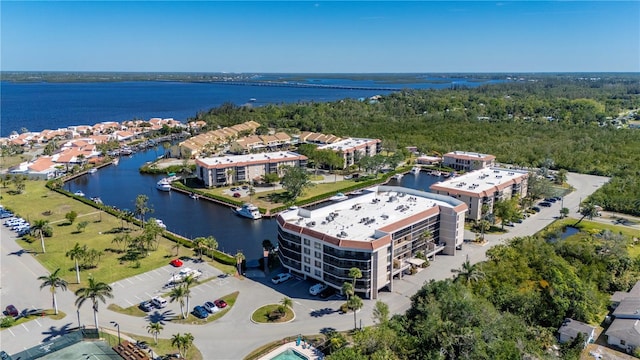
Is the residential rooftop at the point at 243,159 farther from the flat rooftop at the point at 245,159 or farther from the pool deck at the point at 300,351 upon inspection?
the pool deck at the point at 300,351

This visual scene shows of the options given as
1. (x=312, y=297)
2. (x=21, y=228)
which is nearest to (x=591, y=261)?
(x=312, y=297)

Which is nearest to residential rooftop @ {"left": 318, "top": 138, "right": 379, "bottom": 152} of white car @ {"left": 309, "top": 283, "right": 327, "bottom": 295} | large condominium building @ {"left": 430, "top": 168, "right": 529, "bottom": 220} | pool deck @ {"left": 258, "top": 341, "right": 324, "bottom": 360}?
large condominium building @ {"left": 430, "top": 168, "right": 529, "bottom": 220}

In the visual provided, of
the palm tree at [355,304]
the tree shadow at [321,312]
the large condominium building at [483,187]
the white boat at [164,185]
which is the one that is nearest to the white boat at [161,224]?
the white boat at [164,185]

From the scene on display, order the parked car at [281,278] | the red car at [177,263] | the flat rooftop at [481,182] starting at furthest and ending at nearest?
the flat rooftop at [481,182], the red car at [177,263], the parked car at [281,278]

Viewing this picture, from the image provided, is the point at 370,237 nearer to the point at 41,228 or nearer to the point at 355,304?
the point at 355,304

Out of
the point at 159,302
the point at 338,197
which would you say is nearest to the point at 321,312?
the point at 159,302

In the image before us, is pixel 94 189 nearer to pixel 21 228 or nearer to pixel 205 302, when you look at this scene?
pixel 21 228
